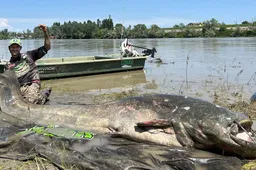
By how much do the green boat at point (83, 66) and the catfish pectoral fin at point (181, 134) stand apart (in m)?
9.43

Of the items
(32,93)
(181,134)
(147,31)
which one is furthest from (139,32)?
(181,134)

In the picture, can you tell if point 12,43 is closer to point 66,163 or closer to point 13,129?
point 13,129

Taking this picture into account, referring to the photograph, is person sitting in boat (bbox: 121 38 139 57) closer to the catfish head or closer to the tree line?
the catfish head

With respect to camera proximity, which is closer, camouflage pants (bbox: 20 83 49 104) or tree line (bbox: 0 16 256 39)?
camouflage pants (bbox: 20 83 49 104)

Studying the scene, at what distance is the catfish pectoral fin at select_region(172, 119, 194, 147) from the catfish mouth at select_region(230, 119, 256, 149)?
1.96 feet

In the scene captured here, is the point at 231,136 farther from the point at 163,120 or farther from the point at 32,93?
the point at 32,93

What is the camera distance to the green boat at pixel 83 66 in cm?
1365

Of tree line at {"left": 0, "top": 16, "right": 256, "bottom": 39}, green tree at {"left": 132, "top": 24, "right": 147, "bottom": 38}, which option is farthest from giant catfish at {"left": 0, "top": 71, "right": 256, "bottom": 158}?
green tree at {"left": 132, "top": 24, "right": 147, "bottom": 38}

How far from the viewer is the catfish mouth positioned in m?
4.38

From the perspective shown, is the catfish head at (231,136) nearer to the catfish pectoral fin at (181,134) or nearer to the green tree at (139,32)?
the catfish pectoral fin at (181,134)

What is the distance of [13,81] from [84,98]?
3.52 m

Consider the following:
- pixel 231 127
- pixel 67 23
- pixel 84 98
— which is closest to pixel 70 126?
pixel 231 127

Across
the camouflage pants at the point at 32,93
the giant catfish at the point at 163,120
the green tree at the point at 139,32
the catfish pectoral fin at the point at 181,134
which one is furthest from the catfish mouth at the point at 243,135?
the green tree at the point at 139,32

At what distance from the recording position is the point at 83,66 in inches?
589
